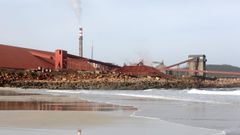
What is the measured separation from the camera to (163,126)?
12938 mm

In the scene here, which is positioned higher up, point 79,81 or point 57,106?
point 79,81

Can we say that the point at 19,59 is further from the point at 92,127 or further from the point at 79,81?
the point at 92,127

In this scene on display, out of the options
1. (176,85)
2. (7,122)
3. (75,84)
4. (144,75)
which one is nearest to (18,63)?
(75,84)

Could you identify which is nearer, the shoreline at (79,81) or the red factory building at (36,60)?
the shoreline at (79,81)

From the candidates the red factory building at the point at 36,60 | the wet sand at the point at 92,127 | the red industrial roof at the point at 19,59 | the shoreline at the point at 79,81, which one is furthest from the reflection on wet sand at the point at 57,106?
the red industrial roof at the point at 19,59

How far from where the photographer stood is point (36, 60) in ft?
233

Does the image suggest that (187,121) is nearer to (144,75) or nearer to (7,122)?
(7,122)

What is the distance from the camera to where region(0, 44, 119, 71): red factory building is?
66625 millimetres

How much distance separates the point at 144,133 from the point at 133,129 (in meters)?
0.84

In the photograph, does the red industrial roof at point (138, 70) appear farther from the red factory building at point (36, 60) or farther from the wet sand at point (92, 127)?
the wet sand at point (92, 127)

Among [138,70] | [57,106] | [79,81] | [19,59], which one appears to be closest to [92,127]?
[57,106]

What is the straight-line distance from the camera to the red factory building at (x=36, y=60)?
66.6 metres

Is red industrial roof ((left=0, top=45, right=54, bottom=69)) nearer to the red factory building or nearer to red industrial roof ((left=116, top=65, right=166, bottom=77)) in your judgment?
the red factory building

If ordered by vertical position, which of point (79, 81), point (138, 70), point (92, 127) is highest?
point (138, 70)
